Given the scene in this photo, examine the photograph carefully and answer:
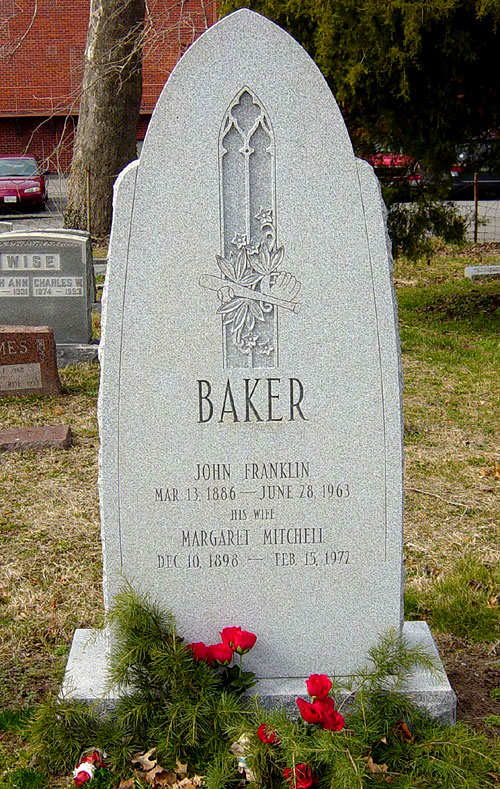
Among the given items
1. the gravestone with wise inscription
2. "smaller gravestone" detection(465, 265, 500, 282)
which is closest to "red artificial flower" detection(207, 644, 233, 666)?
the gravestone with wise inscription

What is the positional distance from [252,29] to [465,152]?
788 centimetres

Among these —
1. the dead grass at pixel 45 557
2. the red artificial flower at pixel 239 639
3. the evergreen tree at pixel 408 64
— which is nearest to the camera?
the red artificial flower at pixel 239 639

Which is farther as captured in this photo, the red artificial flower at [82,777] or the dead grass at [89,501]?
the dead grass at [89,501]

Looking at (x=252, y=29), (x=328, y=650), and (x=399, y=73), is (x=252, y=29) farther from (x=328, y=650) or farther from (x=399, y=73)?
(x=399, y=73)

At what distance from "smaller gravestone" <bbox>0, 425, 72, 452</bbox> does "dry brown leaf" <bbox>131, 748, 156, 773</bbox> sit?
12.7 feet

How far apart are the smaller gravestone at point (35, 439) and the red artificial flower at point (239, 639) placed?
12.4ft

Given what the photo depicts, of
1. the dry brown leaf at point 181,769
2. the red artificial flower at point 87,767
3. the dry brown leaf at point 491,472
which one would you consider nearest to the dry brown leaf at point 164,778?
the dry brown leaf at point 181,769

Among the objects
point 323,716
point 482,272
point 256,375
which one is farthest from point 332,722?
point 482,272

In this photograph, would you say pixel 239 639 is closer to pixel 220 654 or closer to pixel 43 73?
pixel 220 654

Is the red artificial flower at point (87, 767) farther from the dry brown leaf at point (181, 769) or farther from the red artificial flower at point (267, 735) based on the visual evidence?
the red artificial flower at point (267, 735)

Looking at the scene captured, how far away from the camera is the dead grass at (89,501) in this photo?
14.1ft

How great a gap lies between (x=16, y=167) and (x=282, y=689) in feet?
93.6

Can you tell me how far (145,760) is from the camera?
10.2 feet

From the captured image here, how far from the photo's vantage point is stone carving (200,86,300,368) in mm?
3135
